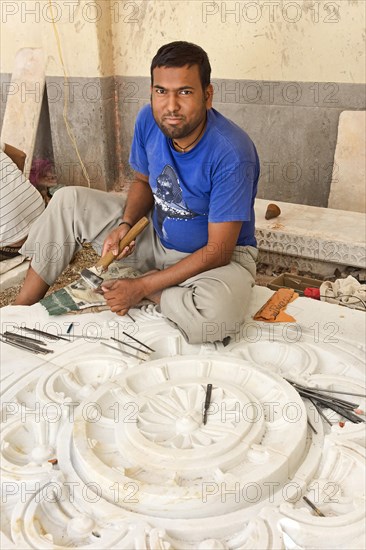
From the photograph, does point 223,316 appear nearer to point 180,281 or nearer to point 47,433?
point 180,281

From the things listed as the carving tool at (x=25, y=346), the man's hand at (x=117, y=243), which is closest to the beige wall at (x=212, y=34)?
the man's hand at (x=117, y=243)

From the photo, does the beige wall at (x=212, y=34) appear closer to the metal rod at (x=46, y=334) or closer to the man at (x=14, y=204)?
the man at (x=14, y=204)

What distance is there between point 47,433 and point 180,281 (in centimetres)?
103

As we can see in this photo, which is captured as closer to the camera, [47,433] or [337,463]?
[337,463]

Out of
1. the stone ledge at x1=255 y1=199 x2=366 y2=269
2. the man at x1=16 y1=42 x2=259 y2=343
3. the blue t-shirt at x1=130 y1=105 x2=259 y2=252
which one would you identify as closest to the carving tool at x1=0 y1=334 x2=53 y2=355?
the man at x1=16 y1=42 x2=259 y2=343

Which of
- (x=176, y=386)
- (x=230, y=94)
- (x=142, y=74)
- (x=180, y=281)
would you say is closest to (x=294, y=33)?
(x=230, y=94)

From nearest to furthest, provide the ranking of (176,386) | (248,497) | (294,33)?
(248,497) < (176,386) < (294,33)

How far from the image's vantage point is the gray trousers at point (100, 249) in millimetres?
2600

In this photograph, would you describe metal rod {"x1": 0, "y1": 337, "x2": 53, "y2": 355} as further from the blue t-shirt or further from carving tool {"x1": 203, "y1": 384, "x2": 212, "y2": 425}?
the blue t-shirt

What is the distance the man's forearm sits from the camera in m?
2.98

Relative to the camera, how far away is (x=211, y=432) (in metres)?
1.88

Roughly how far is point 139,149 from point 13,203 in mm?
1194

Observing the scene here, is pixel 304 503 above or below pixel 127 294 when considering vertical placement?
below

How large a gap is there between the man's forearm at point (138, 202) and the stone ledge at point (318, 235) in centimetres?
109
